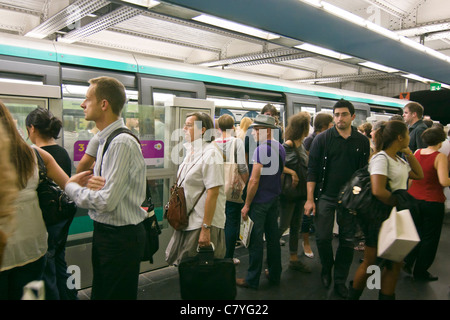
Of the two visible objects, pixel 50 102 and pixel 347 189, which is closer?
pixel 347 189

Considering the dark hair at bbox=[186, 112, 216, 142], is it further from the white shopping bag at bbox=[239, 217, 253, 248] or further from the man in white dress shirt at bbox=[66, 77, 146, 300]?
the white shopping bag at bbox=[239, 217, 253, 248]

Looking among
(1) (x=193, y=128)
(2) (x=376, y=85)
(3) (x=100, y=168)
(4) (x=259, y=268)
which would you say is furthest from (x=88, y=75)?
(2) (x=376, y=85)

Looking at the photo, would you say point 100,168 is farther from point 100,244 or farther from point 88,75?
point 88,75

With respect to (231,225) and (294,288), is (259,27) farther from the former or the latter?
(294,288)

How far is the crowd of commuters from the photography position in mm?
1607

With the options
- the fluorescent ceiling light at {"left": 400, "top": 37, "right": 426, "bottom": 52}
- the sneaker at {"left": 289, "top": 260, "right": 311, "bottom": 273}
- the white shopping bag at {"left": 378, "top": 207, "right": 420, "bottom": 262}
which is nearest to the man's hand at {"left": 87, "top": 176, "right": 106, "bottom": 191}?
the white shopping bag at {"left": 378, "top": 207, "right": 420, "bottom": 262}

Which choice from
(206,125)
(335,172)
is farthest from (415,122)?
(206,125)

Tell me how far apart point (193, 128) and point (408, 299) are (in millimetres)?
2537

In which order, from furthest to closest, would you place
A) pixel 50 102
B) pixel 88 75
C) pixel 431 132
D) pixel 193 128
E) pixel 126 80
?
pixel 126 80
pixel 88 75
pixel 431 132
pixel 50 102
pixel 193 128

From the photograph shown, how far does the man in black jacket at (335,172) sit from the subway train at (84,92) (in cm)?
138

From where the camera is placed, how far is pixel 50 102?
2.75 metres

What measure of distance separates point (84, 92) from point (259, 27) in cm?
213

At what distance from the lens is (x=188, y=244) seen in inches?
87.4

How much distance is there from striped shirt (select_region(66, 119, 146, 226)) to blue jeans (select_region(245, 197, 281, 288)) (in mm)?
1425
